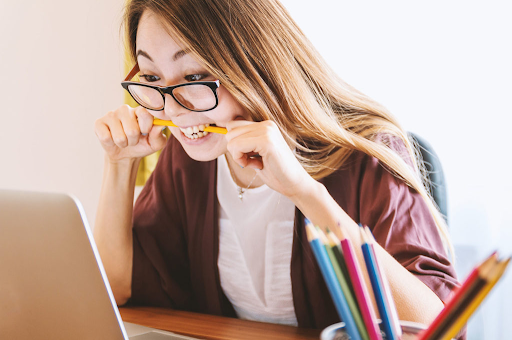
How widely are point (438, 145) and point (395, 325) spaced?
1430 millimetres

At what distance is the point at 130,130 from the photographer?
1.03 metres

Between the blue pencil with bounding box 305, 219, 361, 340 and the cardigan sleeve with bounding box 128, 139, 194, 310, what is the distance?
0.82 metres

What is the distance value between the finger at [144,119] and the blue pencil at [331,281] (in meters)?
0.76

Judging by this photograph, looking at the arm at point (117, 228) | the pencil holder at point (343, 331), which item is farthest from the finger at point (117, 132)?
the pencil holder at point (343, 331)

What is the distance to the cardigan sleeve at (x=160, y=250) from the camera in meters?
1.09

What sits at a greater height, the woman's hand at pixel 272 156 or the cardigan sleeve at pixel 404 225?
→ the woman's hand at pixel 272 156

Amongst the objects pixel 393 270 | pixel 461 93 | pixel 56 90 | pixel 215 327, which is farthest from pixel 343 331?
pixel 56 90

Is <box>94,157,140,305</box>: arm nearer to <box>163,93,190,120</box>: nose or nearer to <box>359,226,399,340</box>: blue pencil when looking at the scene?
<box>163,93,190,120</box>: nose

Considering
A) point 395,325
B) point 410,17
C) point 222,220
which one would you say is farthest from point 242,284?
point 410,17

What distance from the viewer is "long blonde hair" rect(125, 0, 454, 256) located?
0.85 meters

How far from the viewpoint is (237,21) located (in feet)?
2.83

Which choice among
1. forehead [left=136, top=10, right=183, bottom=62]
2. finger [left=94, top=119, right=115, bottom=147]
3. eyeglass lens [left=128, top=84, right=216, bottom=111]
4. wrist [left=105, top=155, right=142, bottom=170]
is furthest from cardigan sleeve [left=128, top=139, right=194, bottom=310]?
forehead [left=136, top=10, right=183, bottom=62]

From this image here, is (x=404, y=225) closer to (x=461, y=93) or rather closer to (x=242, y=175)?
(x=242, y=175)

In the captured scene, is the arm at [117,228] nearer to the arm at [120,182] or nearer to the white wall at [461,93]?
the arm at [120,182]
